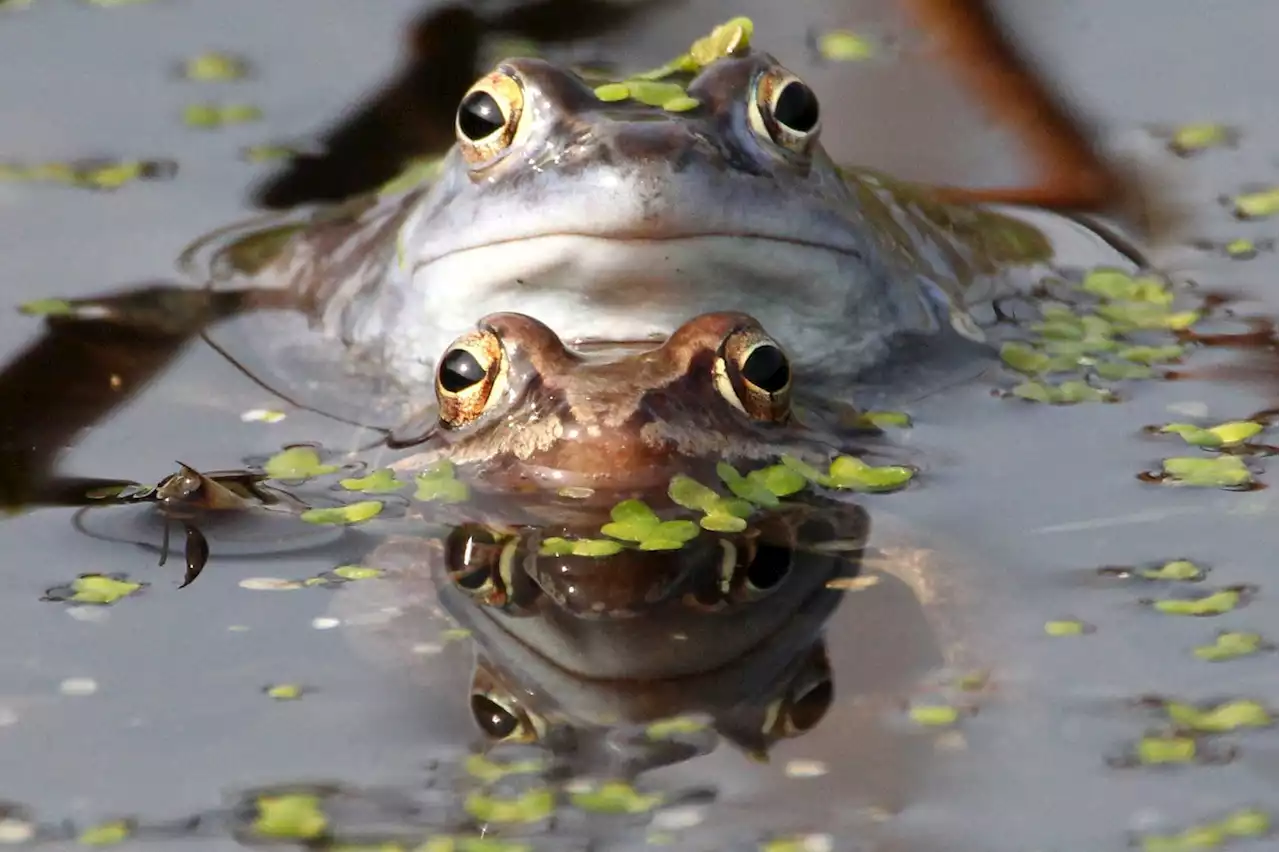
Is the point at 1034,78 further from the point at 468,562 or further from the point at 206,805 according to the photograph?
the point at 206,805

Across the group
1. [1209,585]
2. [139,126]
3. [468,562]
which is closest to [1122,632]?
[1209,585]

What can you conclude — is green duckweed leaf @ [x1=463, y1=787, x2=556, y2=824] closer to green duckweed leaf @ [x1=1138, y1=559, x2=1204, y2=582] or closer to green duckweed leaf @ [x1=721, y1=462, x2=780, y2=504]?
green duckweed leaf @ [x1=721, y1=462, x2=780, y2=504]

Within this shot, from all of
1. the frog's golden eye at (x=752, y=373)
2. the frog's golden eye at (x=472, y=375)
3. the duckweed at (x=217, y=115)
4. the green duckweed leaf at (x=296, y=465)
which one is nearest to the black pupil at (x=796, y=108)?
the frog's golden eye at (x=752, y=373)

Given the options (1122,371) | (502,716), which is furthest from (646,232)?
(502,716)

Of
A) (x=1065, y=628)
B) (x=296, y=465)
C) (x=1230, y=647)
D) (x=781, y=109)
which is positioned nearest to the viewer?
(x=1230, y=647)

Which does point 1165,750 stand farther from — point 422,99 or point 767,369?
point 422,99

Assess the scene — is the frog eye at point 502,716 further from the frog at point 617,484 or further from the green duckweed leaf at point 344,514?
the green duckweed leaf at point 344,514
